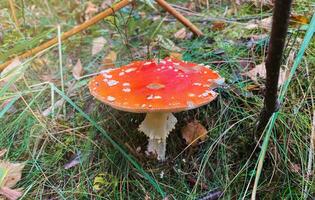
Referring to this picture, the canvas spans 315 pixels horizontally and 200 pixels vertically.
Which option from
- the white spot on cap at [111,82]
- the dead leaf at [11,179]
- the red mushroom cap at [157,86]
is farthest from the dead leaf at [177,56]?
the dead leaf at [11,179]

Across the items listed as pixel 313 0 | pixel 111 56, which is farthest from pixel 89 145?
pixel 313 0

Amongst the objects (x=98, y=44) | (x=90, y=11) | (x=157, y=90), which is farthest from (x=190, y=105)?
(x=90, y=11)

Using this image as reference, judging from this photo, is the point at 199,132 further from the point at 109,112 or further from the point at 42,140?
the point at 42,140

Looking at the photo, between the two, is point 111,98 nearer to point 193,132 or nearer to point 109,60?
point 193,132

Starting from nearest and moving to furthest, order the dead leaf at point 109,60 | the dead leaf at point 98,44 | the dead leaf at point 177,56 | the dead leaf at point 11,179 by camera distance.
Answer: the dead leaf at point 11,179, the dead leaf at point 177,56, the dead leaf at point 109,60, the dead leaf at point 98,44

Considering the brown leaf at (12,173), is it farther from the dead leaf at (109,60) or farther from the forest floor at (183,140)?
the dead leaf at (109,60)

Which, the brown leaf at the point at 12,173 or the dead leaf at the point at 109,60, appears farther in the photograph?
the dead leaf at the point at 109,60
